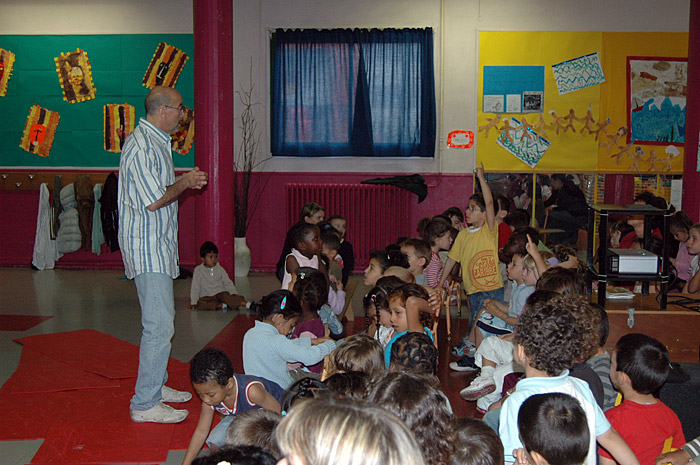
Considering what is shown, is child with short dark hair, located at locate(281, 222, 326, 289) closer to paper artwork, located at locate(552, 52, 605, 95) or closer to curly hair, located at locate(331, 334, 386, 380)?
curly hair, located at locate(331, 334, 386, 380)

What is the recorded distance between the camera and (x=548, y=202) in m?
8.73

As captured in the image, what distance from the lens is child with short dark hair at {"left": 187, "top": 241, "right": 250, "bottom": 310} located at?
21.8 feet

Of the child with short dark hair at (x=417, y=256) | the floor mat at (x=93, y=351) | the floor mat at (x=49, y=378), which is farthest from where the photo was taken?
the child with short dark hair at (x=417, y=256)

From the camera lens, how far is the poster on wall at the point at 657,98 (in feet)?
27.9

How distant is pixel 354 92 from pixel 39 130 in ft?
13.8

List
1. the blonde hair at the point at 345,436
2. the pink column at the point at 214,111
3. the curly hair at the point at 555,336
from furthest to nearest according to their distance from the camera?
1. the pink column at the point at 214,111
2. the curly hair at the point at 555,336
3. the blonde hair at the point at 345,436

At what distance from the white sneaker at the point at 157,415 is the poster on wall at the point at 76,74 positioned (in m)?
6.30

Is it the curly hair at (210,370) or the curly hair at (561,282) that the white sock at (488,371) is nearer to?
the curly hair at (561,282)

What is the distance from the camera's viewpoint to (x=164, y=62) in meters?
8.82

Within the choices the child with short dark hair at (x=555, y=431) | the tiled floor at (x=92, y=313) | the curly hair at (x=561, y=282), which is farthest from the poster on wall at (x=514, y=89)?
the child with short dark hair at (x=555, y=431)

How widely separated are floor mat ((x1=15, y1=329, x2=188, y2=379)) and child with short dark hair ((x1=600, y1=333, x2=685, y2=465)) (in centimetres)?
311

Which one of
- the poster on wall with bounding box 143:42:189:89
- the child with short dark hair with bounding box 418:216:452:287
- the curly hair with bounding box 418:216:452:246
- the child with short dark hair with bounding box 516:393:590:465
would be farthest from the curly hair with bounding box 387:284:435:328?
the poster on wall with bounding box 143:42:189:89

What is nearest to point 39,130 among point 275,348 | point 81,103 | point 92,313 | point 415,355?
point 81,103

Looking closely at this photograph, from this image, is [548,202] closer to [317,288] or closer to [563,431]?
[317,288]
